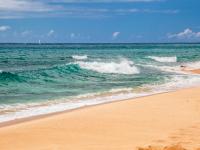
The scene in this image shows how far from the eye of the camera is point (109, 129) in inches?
346

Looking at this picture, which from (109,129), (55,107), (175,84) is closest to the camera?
(109,129)

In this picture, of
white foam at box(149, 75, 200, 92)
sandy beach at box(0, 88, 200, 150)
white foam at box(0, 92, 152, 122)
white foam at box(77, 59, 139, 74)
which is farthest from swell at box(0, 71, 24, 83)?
sandy beach at box(0, 88, 200, 150)

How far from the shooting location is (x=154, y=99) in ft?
46.5

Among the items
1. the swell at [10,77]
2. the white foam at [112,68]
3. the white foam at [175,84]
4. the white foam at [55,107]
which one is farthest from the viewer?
the white foam at [112,68]

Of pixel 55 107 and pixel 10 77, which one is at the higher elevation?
pixel 10 77

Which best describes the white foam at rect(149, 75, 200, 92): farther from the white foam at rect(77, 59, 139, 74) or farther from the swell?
the white foam at rect(77, 59, 139, 74)

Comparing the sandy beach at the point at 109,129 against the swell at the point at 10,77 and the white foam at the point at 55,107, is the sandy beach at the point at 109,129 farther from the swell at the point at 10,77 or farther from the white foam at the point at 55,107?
the swell at the point at 10,77

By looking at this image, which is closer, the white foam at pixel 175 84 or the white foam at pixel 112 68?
the white foam at pixel 175 84

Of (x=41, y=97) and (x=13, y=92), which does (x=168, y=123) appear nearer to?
(x=41, y=97)

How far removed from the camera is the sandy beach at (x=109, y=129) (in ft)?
24.7

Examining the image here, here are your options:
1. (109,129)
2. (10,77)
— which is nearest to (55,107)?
(109,129)

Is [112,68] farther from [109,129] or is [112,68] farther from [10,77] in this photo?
[109,129]

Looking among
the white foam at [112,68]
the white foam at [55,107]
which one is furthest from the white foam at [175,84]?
the white foam at [112,68]

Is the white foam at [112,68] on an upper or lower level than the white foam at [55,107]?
upper
